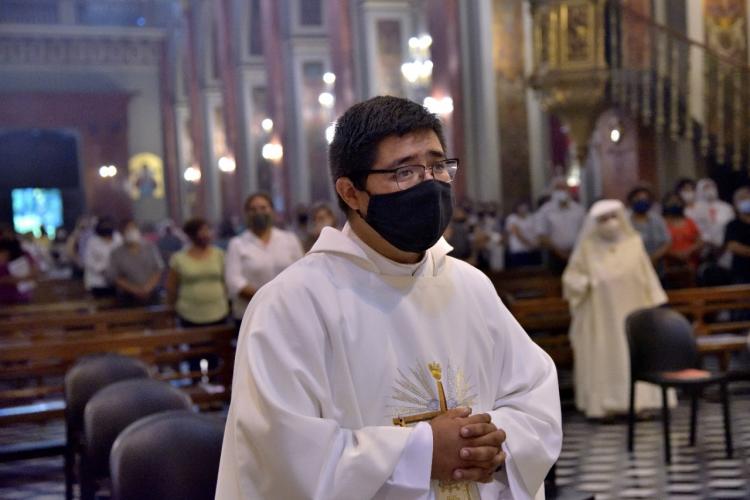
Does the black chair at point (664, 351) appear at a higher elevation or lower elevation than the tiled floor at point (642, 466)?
higher

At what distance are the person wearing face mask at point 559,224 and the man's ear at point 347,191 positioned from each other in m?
10.3

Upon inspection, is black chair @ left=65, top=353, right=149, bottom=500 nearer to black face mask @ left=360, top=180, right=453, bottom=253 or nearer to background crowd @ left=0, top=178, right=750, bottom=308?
background crowd @ left=0, top=178, right=750, bottom=308

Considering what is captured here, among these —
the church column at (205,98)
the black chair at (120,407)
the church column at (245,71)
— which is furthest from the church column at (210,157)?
the black chair at (120,407)

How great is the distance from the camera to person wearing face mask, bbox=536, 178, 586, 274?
13.0 m

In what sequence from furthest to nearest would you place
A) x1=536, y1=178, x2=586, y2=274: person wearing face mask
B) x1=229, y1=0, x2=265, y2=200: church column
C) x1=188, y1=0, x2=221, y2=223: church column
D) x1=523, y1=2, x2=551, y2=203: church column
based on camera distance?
x1=188, y1=0, x2=221, y2=223: church column, x1=229, y1=0, x2=265, y2=200: church column, x1=523, y1=2, x2=551, y2=203: church column, x1=536, y1=178, x2=586, y2=274: person wearing face mask

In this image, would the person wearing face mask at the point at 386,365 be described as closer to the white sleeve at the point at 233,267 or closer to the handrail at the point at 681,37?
the white sleeve at the point at 233,267

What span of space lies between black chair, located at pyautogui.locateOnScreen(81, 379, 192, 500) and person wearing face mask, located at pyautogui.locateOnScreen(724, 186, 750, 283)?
7.38 m

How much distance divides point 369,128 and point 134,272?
30.0 feet

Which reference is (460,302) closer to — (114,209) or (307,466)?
(307,466)

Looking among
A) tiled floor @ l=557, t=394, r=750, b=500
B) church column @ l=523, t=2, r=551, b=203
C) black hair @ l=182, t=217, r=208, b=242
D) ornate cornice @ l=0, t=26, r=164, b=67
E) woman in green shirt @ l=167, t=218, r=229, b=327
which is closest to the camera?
tiled floor @ l=557, t=394, r=750, b=500

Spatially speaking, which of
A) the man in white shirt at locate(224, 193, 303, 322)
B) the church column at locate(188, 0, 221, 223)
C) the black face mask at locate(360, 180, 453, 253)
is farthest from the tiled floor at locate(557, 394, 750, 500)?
the church column at locate(188, 0, 221, 223)

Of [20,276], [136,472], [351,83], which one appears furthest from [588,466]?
[351,83]

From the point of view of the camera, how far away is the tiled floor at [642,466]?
673 centimetres

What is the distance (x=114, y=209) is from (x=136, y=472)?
1389 inches
